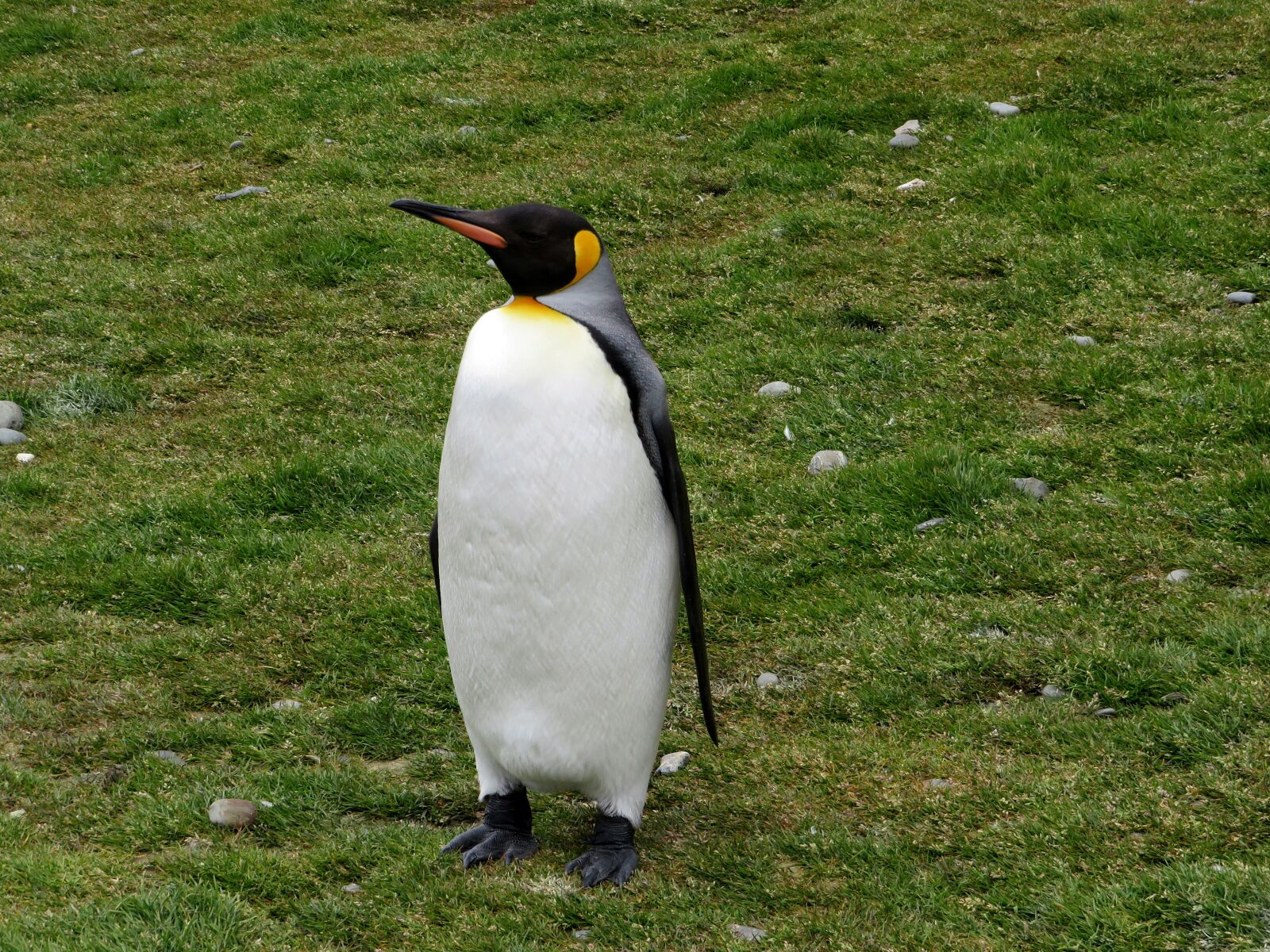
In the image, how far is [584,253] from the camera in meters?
4.37

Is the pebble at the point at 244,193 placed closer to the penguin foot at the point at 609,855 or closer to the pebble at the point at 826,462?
the pebble at the point at 826,462

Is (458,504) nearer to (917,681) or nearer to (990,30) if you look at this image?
(917,681)

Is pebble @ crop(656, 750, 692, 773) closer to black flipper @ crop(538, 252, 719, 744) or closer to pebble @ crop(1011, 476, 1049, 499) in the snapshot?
black flipper @ crop(538, 252, 719, 744)

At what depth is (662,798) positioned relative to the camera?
4914 mm

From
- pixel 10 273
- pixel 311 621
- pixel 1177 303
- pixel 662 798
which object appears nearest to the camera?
pixel 662 798

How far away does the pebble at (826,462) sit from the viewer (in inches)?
281

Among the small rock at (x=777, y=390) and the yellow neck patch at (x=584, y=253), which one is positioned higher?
the yellow neck patch at (x=584, y=253)

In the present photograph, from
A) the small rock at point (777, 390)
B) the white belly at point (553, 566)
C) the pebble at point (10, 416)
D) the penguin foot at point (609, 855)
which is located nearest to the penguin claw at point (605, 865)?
the penguin foot at point (609, 855)

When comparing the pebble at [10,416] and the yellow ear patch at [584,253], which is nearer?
the yellow ear patch at [584,253]

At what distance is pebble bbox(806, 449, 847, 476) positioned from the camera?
7141mm

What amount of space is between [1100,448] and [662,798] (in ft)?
10.3

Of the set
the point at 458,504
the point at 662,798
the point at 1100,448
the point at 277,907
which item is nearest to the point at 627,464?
the point at 458,504

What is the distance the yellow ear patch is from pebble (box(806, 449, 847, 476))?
9.68ft

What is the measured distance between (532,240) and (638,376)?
1.67 feet
